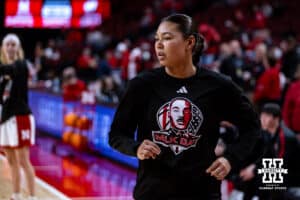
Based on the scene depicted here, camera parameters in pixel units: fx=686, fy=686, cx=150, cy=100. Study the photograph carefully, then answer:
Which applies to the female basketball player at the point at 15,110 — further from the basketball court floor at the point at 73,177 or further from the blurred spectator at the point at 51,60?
the blurred spectator at the point at 51,60

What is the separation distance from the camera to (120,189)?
28.6 ft

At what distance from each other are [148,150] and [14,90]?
4006 mm

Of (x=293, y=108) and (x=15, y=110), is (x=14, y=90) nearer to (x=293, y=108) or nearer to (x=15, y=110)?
(x=15, y=110)

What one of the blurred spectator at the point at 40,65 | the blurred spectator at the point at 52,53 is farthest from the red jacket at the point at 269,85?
the blurred spectator at the point at 52,53

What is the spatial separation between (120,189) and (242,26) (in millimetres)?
10027

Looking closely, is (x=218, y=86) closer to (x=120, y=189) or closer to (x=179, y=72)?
(x=179, y=72)

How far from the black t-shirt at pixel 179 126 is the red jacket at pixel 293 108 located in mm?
5283

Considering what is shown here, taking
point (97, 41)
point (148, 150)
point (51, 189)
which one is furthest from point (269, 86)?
point (97, 41)

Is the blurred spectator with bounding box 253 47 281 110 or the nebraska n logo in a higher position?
the blurred spectator with bounding box 253 47 281 110

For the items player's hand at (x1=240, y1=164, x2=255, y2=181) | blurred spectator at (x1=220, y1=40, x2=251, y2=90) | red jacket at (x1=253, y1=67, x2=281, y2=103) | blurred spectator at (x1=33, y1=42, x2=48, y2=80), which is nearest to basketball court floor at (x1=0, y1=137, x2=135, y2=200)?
blurred spectator at (x1=220, y1=40, x2=251, y2=90)

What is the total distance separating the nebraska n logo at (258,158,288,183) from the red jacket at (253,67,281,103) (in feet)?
11.5

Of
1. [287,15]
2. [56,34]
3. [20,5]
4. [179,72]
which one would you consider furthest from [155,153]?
[56,34]

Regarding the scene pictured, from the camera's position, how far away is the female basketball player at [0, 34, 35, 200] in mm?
6734

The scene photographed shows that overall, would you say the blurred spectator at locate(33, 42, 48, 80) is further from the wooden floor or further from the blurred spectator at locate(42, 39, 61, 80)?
the wooden floor
